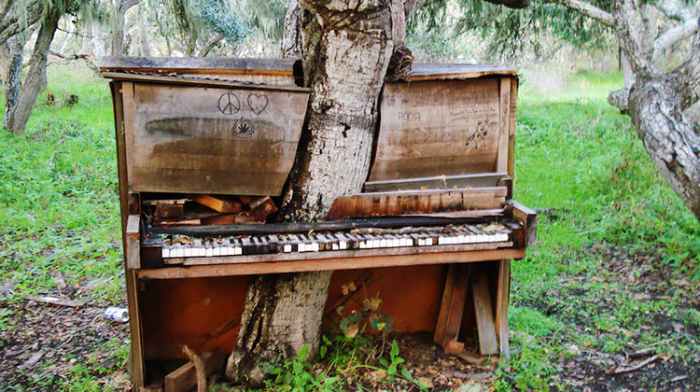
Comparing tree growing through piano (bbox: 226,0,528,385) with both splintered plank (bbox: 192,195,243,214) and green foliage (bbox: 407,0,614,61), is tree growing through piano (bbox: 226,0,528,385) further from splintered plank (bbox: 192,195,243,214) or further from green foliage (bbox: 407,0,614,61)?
green foliage (bbox: 407,0,614,61)

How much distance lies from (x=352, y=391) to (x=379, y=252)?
41.1 inches

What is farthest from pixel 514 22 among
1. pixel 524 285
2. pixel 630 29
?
pixel 524 285

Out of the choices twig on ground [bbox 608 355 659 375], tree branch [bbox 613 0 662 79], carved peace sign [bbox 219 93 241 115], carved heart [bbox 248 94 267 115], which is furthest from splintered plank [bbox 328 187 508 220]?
tree branch [bbox 613 0 662 79]

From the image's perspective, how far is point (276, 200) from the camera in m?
3.81

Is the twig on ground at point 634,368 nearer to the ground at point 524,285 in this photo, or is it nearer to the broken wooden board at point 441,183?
the ground at point 524,285

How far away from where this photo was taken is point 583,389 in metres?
4.03

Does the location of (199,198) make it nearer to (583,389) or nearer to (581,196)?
(583,389)

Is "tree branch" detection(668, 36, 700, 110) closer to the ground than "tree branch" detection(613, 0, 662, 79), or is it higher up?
closer to the ground

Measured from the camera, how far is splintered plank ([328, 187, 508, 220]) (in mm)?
3781

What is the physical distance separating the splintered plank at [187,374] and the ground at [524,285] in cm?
18

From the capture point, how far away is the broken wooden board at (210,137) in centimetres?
340

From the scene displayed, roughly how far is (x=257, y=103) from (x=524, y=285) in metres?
3.30

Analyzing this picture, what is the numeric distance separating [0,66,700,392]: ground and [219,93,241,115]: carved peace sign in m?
1.65

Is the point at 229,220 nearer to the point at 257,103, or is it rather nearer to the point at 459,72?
the point at 257,103
